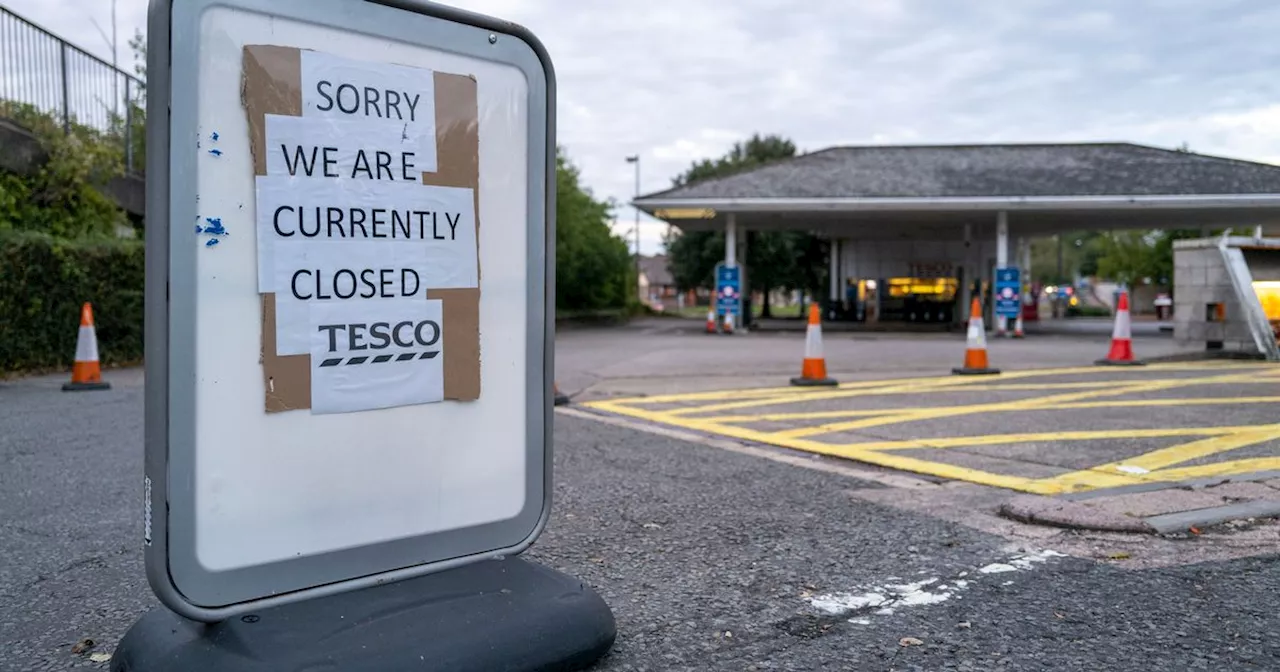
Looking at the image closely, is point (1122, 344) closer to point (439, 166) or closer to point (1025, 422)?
point (1025, 422)

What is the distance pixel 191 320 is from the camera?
7.63 feet

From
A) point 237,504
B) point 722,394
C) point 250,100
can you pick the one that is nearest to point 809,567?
point 237,504

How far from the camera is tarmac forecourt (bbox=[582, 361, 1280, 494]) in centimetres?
595

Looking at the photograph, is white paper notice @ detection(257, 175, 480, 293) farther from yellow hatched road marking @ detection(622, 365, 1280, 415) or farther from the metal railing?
the metal railing

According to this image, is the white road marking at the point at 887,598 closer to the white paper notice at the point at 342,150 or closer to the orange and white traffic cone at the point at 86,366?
the white paper notice at the point at 342,150

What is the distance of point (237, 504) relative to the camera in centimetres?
244

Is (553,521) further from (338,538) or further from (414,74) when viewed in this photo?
(414,74)

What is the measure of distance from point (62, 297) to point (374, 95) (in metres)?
11.6

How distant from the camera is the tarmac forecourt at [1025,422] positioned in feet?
19.5

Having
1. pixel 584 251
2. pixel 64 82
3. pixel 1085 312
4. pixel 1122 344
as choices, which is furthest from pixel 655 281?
pixel 1122 344

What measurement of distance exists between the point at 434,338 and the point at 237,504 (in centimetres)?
70

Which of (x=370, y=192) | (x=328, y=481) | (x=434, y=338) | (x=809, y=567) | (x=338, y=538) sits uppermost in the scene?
(x=370, y=192)

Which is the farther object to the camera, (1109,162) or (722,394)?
(1109,162)

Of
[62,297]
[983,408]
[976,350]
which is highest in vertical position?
[62,297]
